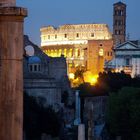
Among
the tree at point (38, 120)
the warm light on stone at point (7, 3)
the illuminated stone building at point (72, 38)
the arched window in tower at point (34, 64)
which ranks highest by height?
the illuminated stone building at point (72, 38)

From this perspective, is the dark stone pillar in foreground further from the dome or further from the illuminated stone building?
the illuminated stone building

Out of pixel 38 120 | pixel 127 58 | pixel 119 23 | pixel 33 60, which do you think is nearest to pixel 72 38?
pixel 119 23

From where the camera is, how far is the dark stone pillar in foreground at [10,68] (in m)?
5.25

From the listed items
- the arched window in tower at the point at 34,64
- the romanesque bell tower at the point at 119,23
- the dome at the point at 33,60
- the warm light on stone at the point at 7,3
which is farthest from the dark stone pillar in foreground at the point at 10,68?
the romanesque bell tower at the point at 119,23

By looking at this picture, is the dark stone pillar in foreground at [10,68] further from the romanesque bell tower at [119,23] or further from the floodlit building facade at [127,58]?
the romanesque bell tower at [119,23]

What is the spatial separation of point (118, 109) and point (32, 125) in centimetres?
429

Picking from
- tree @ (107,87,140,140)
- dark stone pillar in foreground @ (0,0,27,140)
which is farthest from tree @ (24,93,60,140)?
dark stone pillar in foreground @ (0,0,27,140)

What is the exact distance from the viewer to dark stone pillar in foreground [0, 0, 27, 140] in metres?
5.25

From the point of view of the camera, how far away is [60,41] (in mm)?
96125

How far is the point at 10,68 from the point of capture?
17.3 ft

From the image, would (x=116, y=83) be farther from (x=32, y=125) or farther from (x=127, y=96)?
(x=32, y=125)

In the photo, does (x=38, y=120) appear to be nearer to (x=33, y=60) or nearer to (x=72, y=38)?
(x=33, y=60)

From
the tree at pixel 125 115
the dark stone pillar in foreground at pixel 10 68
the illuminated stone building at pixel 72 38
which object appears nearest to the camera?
the dark stone pillar in foreground at pixel 10 68

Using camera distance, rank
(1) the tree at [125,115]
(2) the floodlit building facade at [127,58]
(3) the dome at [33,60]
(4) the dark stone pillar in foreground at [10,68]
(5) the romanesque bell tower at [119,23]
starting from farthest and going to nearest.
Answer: (5) the romanesque bell tower at [119,23]
(2) the floodlit building facade at [127,58]
(3) the dome at [33,60]
(1) the tree at [125,115]
(4) the dark stone pillar in foreground at [10,68]
